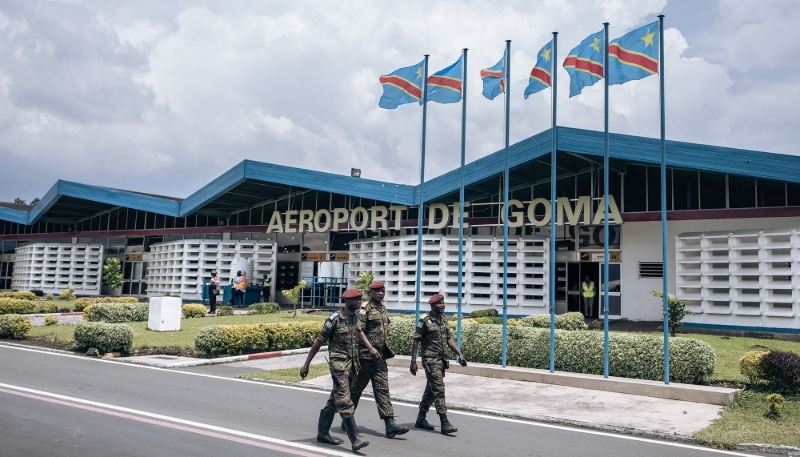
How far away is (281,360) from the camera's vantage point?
16.4 metres

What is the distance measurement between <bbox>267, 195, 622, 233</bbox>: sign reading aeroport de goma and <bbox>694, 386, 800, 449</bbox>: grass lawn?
11050mm

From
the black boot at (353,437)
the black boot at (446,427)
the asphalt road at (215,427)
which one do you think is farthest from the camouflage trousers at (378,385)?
the black boot at (446,427)

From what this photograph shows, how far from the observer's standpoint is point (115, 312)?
939 inches

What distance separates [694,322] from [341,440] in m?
16.5

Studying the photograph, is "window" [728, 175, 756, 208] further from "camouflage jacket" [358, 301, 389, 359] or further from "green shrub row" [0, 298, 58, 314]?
"green shrub row" [0, 298, 58, 314]

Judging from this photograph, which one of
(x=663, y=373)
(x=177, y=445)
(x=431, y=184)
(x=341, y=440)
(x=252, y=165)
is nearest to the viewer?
(x=177, y=445)

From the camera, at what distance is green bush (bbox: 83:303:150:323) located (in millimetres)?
23384

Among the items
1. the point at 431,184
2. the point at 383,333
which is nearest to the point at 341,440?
the point at 383,333

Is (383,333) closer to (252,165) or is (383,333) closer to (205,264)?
(252,165)

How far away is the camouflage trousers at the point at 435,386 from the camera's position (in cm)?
879

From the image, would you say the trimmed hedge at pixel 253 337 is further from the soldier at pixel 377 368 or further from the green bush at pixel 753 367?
the green bush at pixel 753 367

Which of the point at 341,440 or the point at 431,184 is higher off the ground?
the point at 431,184

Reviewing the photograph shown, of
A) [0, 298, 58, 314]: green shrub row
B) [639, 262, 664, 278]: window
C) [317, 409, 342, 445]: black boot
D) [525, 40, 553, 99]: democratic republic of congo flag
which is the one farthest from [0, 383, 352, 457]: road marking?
[639, 262, 664, 278]: window

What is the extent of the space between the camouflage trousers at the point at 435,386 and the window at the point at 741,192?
53.4ft
